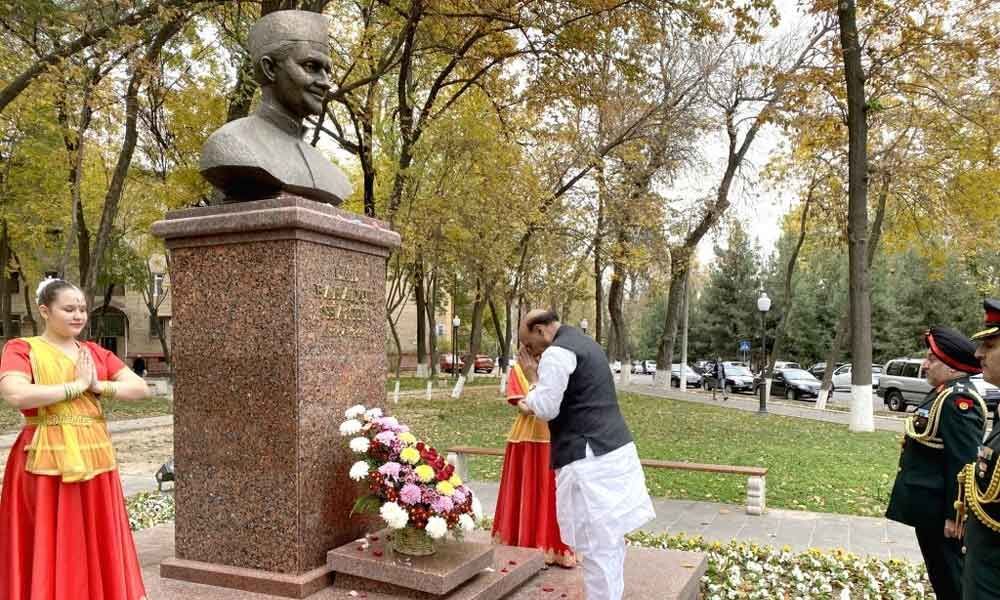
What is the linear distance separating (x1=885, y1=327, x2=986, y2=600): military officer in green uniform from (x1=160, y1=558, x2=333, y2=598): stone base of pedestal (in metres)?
3.39

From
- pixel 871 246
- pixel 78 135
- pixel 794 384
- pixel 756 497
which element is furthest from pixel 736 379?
pixel 78 135

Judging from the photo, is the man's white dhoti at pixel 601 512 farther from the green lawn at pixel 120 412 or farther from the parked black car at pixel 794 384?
the parked black car at pixel 794 384

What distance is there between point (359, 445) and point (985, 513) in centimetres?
289

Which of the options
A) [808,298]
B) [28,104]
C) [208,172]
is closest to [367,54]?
[28,104]

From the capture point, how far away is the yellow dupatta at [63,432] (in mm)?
3379

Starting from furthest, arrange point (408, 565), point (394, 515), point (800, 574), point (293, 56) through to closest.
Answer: point (800, 574)
point (293, 56)
point (408, 565)
point (394, 515)

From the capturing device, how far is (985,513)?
2.72 meters

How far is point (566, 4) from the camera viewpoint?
1248cm

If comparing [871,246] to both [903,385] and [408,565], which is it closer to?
[903,385]

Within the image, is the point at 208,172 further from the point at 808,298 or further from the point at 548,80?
the point at 808,298

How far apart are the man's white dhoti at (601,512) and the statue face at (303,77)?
2715 millimetres

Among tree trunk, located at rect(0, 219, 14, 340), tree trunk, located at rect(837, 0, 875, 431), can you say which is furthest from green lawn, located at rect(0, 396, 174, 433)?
tree trunk, located at rect(837, 0, 875, 431)

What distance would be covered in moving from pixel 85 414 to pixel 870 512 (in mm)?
7784

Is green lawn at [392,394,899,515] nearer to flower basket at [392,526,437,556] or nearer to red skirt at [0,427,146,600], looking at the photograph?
flower basket at [392,526,437,556]
